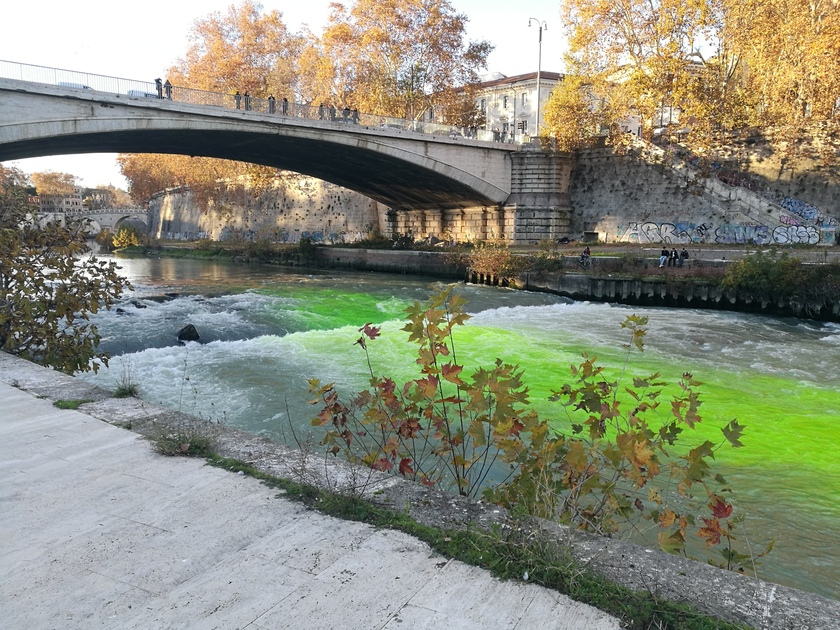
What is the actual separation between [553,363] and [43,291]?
7.95 m

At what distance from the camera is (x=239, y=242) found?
4331cm

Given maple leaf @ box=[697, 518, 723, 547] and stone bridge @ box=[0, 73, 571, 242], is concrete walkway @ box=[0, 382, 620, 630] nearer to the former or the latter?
maple leaf @ box=[697, 518, 723, 547]

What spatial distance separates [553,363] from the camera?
11188mm

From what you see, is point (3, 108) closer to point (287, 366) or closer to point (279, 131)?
point (279, 131)

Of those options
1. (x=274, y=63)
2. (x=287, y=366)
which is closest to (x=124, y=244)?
(x=274, y=63)

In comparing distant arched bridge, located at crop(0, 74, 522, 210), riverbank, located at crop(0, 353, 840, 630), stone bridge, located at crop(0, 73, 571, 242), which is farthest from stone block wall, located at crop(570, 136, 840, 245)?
riverbank, located at crop(0, 353, 840, 630)

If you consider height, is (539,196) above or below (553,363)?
above

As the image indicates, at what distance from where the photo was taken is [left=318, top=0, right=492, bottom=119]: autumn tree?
3594cm

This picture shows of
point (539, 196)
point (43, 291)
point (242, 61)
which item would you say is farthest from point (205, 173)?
point (43, 291)

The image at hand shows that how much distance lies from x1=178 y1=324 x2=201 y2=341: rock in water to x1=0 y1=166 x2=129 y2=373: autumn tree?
5514 mm

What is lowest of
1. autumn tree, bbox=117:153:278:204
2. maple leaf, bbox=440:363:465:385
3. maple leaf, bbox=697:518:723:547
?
maple leaf, bbox=697:518:723:547

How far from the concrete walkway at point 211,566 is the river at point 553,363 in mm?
1467

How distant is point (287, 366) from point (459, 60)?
3185 centimetres

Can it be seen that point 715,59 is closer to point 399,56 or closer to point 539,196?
point 539,196
